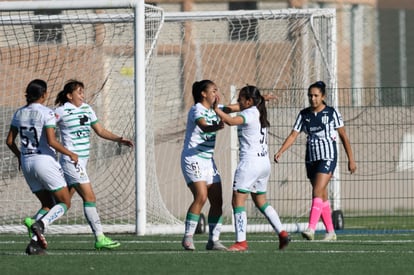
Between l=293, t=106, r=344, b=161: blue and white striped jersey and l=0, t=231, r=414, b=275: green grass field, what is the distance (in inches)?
42.5

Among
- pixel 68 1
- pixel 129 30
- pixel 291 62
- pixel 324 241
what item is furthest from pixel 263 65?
pixel 324 241

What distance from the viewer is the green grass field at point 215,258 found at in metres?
12.3

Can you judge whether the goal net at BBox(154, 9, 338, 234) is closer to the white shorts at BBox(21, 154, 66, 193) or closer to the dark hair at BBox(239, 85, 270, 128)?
the dark hair at BBox(239, 85, 270, 128)

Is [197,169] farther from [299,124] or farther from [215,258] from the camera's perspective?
[299,124]

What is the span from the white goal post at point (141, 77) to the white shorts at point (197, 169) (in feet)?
9.77

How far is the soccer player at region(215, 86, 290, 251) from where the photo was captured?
14492 mm

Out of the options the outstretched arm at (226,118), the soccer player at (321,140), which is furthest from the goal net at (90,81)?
the outstretched arm at (226,118)

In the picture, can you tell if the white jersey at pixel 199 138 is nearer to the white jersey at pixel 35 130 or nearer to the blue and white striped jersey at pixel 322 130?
the white jersey at pixel 35 130

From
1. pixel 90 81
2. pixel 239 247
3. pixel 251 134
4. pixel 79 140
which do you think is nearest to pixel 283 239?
pixel 239 247

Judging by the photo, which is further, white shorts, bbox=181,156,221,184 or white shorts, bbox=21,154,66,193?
white shorts, bbox=181,156,221,184

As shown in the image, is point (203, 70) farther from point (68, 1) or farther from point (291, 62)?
point (68, 1)

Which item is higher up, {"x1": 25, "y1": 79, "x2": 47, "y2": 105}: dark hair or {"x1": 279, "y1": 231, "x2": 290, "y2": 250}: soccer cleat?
{"x1": 25, "y1": 79, "x2": 47, "y2": 105}: dark hair

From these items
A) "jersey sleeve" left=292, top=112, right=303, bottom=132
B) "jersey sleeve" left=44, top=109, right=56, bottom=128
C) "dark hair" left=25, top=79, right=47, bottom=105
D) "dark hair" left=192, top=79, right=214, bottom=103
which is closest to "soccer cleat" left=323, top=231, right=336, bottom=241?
"jersey sleeve" left=292, top=112, right=303, bottom=132

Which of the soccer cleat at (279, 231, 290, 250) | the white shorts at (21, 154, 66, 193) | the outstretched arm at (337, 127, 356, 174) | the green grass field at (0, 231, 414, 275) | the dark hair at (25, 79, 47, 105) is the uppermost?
the dark hair at (25, 79, 47, 105)
